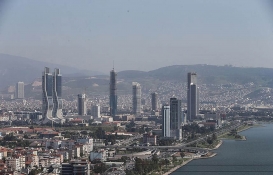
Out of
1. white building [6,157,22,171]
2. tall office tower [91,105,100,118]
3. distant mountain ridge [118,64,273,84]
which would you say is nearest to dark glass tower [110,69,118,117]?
tall office tower [91,105,100,118]

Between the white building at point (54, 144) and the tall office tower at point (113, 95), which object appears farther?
the tall office tower at point (113, 95)

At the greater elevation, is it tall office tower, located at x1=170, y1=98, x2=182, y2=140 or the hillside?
the hillside

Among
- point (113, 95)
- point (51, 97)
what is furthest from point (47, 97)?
point (113, 95)

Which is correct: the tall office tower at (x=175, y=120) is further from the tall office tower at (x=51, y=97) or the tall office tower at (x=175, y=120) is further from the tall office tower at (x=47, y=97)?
the tall office tower at (x=47, y=97)

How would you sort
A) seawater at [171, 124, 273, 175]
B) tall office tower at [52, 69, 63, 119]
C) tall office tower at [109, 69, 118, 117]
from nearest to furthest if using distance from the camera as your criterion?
seawater at [171, 124, 273, 175] → tall office tower at [52, 69, 63, 119] → tall office tower at [109, 69, 118, 117]

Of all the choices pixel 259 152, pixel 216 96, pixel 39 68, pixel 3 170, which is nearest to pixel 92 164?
pixel 3 170

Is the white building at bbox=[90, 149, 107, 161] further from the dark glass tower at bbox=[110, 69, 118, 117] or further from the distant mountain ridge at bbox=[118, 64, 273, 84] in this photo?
the distant mountain ridge at bbox=[118, 64, 273, 84]

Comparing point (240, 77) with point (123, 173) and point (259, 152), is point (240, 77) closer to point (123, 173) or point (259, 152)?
point (259, 152)

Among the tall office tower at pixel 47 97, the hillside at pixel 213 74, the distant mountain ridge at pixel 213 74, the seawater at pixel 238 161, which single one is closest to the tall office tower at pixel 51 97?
the tall office tower at pixel 47 97
